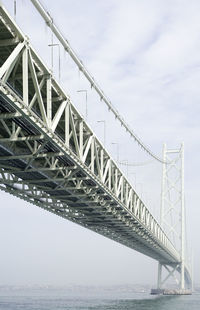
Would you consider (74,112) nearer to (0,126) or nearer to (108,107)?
(0,126)

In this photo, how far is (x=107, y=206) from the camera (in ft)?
144

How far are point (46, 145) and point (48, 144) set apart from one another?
494 millimetres

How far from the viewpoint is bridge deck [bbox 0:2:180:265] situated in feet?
63.9

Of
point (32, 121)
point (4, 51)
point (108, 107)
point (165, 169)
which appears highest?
point (165, 169)

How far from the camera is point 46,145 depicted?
2527cm

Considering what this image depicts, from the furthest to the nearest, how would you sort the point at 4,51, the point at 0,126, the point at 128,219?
1. the point at 128,219
2. the point at 0,126
3. the point at 4,51

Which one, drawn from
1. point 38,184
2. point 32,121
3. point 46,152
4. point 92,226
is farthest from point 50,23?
point 92,226

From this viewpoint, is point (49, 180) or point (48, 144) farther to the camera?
point (49, 180)

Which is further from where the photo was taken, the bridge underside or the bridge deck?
the bridge underside

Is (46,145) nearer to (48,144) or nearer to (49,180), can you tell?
(48,144)

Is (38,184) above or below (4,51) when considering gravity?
below

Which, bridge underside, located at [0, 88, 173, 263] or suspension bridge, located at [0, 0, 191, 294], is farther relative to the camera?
bridge underside, located at [0, 88, 173, 263]

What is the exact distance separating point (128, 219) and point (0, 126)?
31.0 m

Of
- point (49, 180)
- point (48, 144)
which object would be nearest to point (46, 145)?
point (48, 144)
